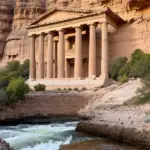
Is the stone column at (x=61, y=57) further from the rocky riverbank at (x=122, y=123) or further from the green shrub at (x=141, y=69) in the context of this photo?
the rocky riverbank at (x=122, y=123)

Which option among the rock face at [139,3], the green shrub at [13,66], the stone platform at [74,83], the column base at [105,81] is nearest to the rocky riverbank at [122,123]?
the column base at [105,81]

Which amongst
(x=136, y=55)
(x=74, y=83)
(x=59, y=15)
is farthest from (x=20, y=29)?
(x=136, y=55)

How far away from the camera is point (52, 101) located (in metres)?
30.4

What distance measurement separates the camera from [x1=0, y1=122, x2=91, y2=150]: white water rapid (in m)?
16.0

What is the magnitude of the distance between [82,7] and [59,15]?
10.1 metres

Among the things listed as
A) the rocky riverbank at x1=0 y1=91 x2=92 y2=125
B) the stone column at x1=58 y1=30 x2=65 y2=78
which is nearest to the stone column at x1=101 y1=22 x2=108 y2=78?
the stone column at x1=58 y1=30 x2=65 y2=78

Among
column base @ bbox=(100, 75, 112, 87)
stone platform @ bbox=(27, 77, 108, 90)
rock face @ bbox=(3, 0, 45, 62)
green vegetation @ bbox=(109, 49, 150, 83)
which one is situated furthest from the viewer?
rock face @ bbox=(3, 0, 45, 62)

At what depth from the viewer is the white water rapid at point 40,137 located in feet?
52.6

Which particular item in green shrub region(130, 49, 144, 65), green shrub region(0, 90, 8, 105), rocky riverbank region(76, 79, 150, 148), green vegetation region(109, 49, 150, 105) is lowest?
rocky riverbank region(76, 79, 150, 148)

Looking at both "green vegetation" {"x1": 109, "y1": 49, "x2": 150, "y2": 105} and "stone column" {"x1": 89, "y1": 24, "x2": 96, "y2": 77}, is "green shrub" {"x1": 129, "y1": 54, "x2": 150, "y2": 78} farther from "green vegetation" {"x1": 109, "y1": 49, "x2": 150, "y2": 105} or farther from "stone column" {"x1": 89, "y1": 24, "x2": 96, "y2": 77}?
"stone column" {"x1": 89, "y1": 24, "x2": 96, "y2": 77}

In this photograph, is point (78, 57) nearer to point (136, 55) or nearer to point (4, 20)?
point (136, 55)

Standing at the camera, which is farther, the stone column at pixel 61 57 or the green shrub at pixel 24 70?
the green shrub at pixel 24 70

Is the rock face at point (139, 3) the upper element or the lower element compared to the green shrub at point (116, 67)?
upper

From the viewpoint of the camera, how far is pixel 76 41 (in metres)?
43.4
